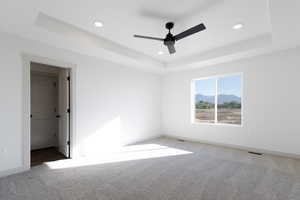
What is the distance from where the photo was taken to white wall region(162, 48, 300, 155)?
3.54 metres

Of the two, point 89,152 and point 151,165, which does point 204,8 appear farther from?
point 89,152

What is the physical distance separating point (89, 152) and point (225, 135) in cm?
392

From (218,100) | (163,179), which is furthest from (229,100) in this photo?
(163,179)

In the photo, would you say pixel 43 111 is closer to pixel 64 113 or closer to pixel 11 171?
pixel 64 113

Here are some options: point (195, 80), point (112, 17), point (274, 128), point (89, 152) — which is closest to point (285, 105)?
point (274, 128)

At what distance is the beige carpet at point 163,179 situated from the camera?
2.12 metres

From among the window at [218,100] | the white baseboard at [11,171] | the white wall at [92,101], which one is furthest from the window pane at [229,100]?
the white baseboard at [11,171]

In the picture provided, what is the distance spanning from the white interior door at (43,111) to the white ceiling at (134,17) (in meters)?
2.06

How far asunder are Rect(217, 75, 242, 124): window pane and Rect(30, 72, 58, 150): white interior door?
17.5 ft

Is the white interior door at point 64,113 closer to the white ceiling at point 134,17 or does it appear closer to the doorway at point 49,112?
the doorway at point 49,112

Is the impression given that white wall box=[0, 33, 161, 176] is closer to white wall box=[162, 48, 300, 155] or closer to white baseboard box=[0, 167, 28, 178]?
white baseboard box=[0, 167, 28, 178]

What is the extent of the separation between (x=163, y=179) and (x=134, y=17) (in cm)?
284

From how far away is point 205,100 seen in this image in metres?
5.19

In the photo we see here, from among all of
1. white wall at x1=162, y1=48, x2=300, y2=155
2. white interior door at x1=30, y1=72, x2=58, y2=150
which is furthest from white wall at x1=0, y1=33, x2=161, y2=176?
white wall at x1=162, y1=48, x2=300, y2=155
